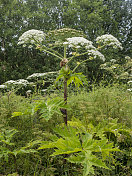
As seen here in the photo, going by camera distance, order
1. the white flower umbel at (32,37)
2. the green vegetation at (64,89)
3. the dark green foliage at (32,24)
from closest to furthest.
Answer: the green vegetation at (64,89)
the white flower umbel at (32,37)
the dark green foliage at (32,24)

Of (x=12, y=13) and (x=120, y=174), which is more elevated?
(x=12, y=13)

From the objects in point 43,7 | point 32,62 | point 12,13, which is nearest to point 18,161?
point 32,62

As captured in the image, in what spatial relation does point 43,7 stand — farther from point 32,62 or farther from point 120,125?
point 120,125

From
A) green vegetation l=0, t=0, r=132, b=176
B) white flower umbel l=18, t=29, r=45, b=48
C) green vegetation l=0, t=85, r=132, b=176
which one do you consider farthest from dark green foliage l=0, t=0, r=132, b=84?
green vegetation l=0, t=85, r=132, b=176

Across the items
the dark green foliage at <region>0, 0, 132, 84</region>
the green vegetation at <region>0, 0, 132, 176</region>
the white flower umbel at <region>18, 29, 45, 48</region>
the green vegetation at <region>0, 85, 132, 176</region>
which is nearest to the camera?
the green vegetation at <region>0, 85, 132, 176</region>

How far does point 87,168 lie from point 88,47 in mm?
1426

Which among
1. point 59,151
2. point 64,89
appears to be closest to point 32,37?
point 64,89

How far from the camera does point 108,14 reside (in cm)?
1527

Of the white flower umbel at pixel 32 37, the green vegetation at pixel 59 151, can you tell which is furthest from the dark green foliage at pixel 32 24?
the green vegetation at pixel 59 151

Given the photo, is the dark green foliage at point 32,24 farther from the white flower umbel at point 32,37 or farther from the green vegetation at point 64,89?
the white flower umbel at point 32,37

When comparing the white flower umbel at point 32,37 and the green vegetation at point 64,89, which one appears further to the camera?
the white flower umbel at point 32,37

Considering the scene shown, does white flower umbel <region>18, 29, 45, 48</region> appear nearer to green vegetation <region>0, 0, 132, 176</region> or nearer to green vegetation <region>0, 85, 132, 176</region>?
green vegetation <region>0, 0, 132, 176</region>

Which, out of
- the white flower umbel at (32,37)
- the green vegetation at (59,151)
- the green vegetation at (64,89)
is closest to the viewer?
the green vegetation at (59,151)

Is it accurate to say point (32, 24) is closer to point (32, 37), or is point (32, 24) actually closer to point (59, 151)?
point (32, 37)
